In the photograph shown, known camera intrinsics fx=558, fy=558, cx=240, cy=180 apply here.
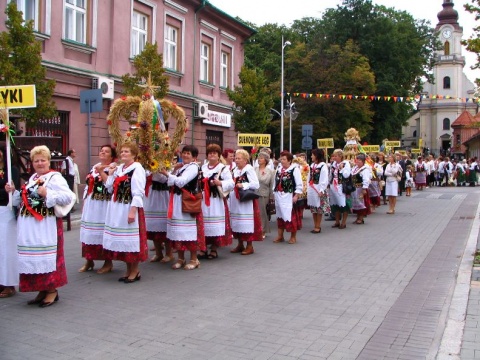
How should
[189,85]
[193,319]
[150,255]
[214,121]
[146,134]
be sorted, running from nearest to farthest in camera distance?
1. [193,319]
2. [146,134]
3. [150,255]
4. [189,85]
5. [214,121]

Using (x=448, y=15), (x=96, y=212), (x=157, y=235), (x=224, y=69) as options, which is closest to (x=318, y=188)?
(x=157, y=235)

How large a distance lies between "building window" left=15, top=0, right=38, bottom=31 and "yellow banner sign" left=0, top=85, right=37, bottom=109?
10.6m

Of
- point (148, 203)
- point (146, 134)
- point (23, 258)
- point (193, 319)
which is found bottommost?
point (193, 319)

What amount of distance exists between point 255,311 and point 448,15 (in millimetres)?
95283

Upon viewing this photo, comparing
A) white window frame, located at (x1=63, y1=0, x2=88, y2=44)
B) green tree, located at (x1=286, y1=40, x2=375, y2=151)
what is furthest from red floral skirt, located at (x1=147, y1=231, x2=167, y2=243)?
green tree, located at (x1=286, y1=40, x2=375, y2=151)

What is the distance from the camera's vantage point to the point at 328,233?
13.1 m

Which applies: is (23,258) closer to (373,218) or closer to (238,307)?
(238,307)

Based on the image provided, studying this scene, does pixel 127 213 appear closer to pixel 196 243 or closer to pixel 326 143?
pixel 196 243

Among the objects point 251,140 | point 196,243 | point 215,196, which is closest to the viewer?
point 196,243

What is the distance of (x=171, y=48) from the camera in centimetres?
2389

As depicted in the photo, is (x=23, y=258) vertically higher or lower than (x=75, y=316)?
higher

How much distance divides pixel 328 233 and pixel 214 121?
14697 millimetres

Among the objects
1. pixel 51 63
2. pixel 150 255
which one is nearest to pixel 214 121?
pixel 51 63

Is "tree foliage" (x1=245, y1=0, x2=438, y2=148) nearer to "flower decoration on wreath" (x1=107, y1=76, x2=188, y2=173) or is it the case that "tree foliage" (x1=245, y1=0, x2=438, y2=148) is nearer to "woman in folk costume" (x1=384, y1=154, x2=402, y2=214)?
"woman in folk costume" (x1=384, y1=154, x2=402, y2=214)
